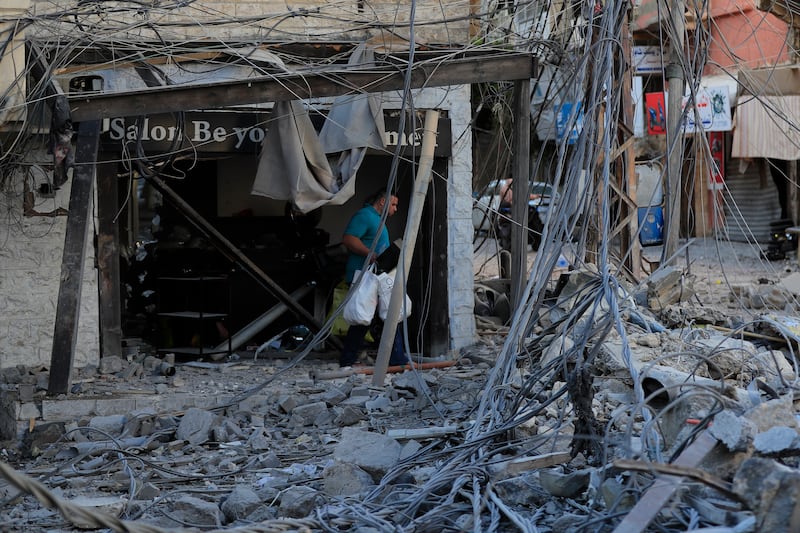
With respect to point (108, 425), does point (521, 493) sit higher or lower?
higher

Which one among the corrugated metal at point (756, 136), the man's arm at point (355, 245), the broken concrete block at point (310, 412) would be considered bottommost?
the broken concrete block at point (310, 412)

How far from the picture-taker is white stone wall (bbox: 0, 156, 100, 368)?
34.9 ft

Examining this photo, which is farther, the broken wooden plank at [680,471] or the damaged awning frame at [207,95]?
the damaged awning frame at [207,95]

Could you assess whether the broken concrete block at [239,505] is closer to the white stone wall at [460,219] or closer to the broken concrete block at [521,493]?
the broken concrete block at [521,493]

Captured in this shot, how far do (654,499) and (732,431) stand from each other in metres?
0.54

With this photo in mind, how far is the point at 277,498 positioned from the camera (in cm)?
573

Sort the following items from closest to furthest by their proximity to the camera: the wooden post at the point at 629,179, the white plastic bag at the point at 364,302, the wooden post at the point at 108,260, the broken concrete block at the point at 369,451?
the broken concrete block at the point at 369,451, the white plastic bag at the point at 364,302, the wooden post at the point at 108,260, the wooden post at the point at 629,179

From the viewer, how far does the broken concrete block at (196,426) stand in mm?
7633

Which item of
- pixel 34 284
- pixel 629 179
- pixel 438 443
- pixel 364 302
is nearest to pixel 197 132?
pixel 34 284

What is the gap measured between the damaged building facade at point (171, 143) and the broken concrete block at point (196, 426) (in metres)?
1.66

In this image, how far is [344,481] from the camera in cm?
575

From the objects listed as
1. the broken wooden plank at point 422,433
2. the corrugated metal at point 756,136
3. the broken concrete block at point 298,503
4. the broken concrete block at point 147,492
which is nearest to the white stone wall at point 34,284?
the broken concrete block at point 147,492

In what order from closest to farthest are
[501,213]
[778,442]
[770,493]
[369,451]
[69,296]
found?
[770,493], [778,442], [369,451], [69,296], [501,213]

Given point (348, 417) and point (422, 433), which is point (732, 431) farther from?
point (348, 417)
